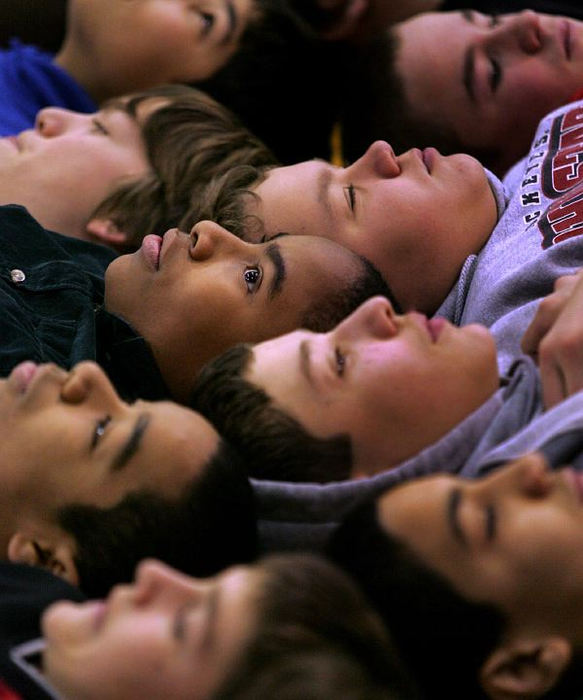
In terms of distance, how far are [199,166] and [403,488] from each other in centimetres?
82

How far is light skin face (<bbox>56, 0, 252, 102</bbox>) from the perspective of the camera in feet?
5.79

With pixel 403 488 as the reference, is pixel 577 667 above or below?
below

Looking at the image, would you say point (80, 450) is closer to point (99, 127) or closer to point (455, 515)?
point (455, 515)

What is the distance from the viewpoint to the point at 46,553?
2.98 feet

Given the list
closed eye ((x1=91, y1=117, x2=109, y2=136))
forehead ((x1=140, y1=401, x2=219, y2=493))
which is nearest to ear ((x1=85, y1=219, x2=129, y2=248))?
closed eye ((x1=91, y1=117, x2=109, y2=136))

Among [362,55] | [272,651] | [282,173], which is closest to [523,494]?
[272,651]

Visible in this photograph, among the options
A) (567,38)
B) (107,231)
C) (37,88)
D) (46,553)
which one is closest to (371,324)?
(46,553)

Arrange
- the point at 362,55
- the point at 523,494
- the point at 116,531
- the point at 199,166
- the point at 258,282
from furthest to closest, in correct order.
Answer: the point at 362,55, the point at 199,166, the point at 258,282, the point at 116,531, the point at 523,494

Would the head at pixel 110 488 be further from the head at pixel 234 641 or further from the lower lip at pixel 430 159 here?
the lower lip at pixel 430 159

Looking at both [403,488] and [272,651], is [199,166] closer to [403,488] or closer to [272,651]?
[403,488]

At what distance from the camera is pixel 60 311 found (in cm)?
126

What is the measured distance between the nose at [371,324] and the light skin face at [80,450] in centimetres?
17

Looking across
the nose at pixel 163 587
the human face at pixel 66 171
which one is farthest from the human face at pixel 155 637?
the human face at pixel 66 171

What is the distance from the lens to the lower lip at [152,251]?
3.94 feet
